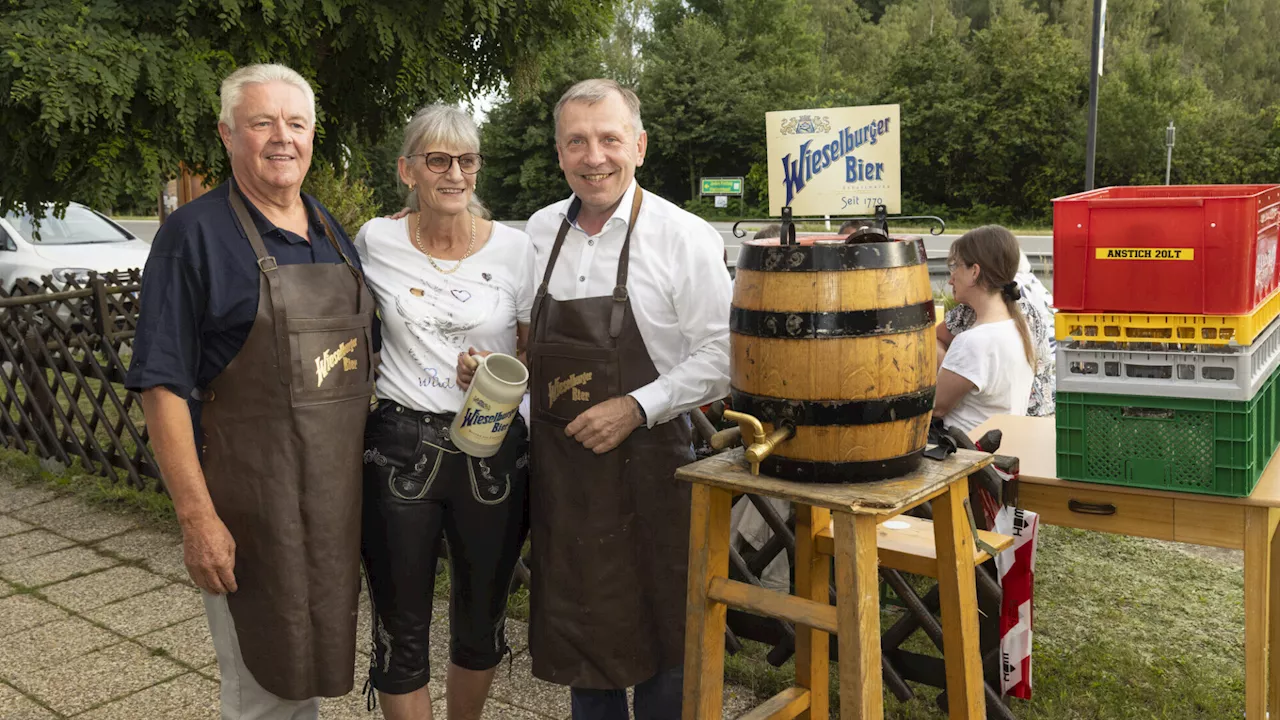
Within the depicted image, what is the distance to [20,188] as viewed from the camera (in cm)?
495

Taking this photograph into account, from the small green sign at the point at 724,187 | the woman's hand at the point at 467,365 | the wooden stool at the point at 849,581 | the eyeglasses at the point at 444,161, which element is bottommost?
the wooden stool at the point at 849,581

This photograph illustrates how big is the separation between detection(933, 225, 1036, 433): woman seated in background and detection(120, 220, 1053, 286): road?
4.40 metres

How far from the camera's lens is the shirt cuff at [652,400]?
8.49 ft

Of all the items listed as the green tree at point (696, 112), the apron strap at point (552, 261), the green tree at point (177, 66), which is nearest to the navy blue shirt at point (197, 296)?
the apron strap at point (552, 261)

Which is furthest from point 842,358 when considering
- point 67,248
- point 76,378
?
point 67,248

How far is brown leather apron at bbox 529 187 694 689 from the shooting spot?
2.68 meters

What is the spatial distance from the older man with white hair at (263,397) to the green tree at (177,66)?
2.33m

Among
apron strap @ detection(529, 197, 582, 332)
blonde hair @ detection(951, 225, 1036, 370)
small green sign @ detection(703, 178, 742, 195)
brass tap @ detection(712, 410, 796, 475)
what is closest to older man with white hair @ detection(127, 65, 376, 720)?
apron strap @ detection(529, 197, 582, 332)

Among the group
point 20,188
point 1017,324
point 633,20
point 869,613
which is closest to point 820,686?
point 869,613

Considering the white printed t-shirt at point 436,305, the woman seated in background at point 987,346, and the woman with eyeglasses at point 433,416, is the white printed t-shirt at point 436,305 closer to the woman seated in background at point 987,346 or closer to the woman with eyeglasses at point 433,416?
the woman with eyeglasses at point 433,416

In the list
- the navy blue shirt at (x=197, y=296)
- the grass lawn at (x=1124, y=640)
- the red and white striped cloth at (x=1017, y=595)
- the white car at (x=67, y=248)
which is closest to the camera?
the navy blue shirt at (x=197, y=296)

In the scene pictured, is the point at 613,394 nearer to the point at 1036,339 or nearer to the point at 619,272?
the point at 619,272

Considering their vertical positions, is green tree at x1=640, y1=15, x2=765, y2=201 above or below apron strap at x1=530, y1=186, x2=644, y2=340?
above

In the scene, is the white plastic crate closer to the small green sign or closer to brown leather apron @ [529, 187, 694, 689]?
brown leather apron @ [529, 187, 694, 689]
